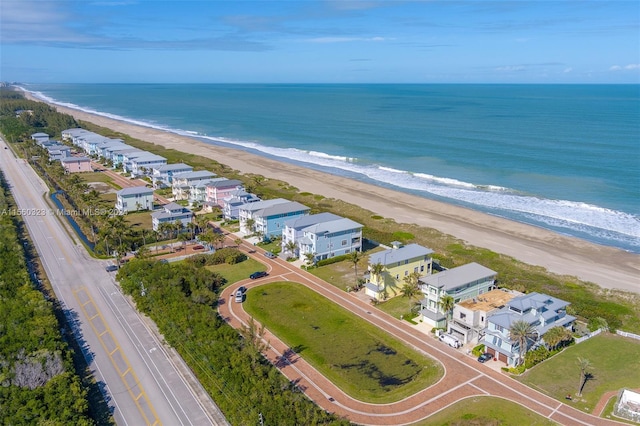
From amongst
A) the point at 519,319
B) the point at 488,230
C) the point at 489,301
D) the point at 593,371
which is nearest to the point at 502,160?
the point at 488,230

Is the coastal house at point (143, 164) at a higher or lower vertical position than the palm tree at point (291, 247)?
higher

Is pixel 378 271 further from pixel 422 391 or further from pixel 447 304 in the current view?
pixel 422 391

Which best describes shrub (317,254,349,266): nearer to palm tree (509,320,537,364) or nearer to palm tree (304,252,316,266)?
palm tree (304,252,316,266)

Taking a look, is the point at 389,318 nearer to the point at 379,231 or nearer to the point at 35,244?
the point at 379,231

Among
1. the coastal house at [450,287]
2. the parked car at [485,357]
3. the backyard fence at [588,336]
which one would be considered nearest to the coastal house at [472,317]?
the coastal house at [450,287]

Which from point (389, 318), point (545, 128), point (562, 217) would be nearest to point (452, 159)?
point (562, 217)

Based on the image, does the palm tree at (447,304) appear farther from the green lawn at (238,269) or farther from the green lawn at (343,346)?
the green lawn at (238,269)
